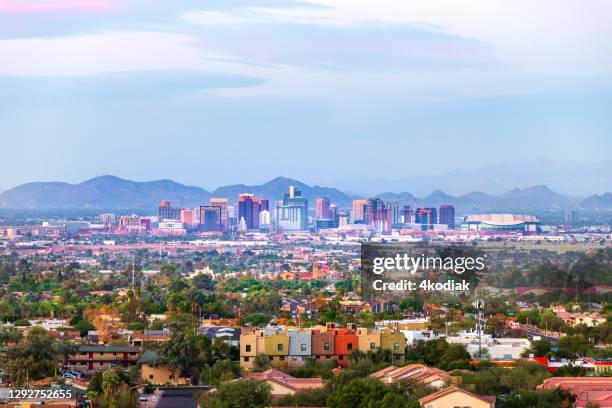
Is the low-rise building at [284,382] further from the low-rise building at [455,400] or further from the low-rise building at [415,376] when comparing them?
the low-rise building at [455,400]

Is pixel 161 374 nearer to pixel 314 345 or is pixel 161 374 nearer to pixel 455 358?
pixel 314 345

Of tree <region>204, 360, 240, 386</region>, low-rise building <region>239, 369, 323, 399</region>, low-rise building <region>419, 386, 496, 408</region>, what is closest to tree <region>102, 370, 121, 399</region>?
tree <region>204, 360, 240, 386</region>

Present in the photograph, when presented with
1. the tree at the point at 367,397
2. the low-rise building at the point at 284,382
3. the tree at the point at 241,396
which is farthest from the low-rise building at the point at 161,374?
the tree at the point at 367,397

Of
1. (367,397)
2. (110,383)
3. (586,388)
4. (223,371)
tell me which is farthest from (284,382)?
(586,388)

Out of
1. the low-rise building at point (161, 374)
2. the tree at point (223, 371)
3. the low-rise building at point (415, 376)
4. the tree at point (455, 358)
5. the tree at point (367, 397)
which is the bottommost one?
the low-rise building at point (161, 374)

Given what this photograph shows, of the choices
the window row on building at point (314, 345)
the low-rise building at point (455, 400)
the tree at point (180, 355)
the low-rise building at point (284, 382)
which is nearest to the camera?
the low-rise building at point (455, 400)

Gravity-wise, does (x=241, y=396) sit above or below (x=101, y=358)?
above

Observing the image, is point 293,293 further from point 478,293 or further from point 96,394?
point 96,394

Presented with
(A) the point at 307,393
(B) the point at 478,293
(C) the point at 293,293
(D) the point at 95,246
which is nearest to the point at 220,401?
(A) the point at 307,393
